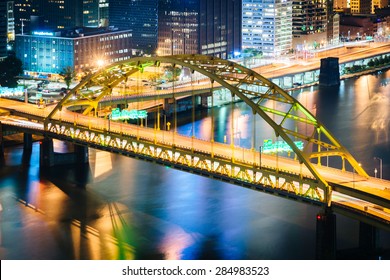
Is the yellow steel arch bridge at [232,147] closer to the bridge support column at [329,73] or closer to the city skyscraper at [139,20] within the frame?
the bridge support column at [329,73]

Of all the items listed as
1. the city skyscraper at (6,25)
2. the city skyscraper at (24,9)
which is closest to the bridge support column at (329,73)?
the city skyscraper at (6,25)

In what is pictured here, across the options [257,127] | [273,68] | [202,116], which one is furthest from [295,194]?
[273,68]

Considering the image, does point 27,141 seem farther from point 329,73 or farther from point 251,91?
point 329,73

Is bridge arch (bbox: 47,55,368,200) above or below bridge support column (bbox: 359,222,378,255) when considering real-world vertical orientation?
above

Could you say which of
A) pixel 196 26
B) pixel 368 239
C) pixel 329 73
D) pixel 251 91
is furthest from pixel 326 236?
pixel 196 26

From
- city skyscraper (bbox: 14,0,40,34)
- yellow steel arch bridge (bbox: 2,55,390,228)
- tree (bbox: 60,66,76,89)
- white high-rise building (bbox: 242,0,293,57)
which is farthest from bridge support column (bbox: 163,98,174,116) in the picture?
city skyscraper (bbox: 14,0,40,34)

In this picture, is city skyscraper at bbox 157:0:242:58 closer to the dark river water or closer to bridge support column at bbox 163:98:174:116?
bridge support column at bbox 163:98:174:116

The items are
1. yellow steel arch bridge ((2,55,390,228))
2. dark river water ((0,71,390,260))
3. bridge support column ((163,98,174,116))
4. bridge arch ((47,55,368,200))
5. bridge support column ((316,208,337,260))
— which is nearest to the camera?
bridge support column ((316,208,337,260))
